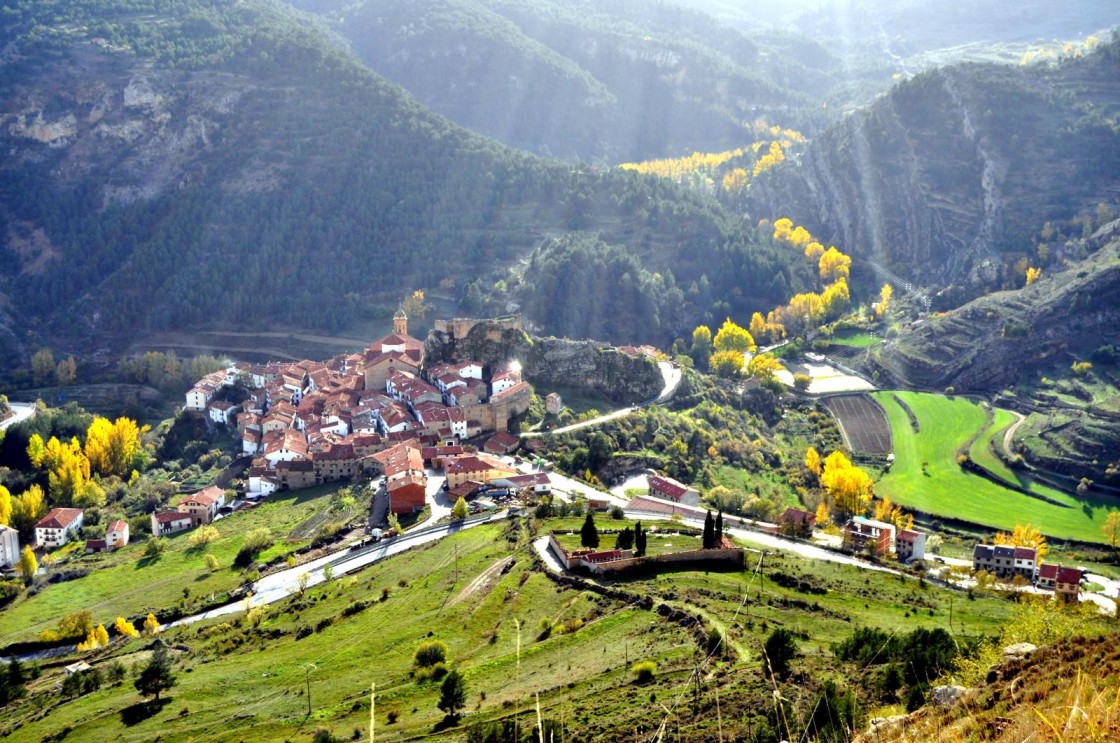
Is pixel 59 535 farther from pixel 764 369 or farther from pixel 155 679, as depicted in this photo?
pixel 764 369

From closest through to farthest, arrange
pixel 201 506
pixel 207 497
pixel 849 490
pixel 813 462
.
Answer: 1. pixel 201 506
2. pixel 207 497
3. pixel 849 490
4. pixel 813 462

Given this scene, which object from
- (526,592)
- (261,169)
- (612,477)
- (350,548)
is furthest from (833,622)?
(261,169)

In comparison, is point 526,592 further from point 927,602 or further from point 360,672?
point 927,602

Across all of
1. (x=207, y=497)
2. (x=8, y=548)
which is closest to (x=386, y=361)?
(x=207, y=497)

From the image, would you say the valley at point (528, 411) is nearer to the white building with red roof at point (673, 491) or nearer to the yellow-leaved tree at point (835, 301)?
the white building with red roof at point (673, 491)

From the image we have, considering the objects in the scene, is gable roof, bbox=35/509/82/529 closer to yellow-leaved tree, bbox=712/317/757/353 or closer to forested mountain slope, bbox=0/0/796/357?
forested mountain slope, bbox=0/0/796/357
